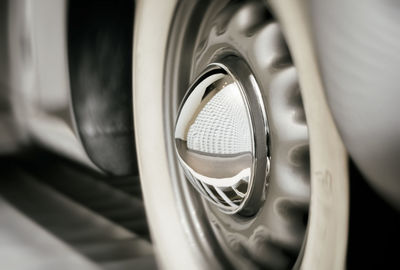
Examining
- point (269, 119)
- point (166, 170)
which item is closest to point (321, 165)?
point (269, 119)

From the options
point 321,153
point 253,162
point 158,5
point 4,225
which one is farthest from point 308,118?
point 4,225

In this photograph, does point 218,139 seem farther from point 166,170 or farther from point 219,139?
point 166,170

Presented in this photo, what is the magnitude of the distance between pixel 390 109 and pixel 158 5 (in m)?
0.51

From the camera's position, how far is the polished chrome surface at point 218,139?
2.39 ft

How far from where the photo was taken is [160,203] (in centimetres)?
94

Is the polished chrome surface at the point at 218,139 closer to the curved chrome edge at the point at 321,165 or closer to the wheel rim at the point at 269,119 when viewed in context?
the wheel rim at the point at 269,119

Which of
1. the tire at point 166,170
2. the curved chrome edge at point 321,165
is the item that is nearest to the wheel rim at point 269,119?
the tire at point 166,170

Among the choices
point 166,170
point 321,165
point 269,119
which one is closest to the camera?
point 321,165

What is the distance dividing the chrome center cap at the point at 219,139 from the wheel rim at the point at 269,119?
27 millimetres

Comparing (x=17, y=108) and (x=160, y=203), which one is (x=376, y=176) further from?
(x=17, y=108)

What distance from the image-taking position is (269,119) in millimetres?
709

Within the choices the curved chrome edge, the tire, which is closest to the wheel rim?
the tire

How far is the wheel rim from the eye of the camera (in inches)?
26.8

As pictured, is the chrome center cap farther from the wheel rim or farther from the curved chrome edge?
the curved chrome edge
